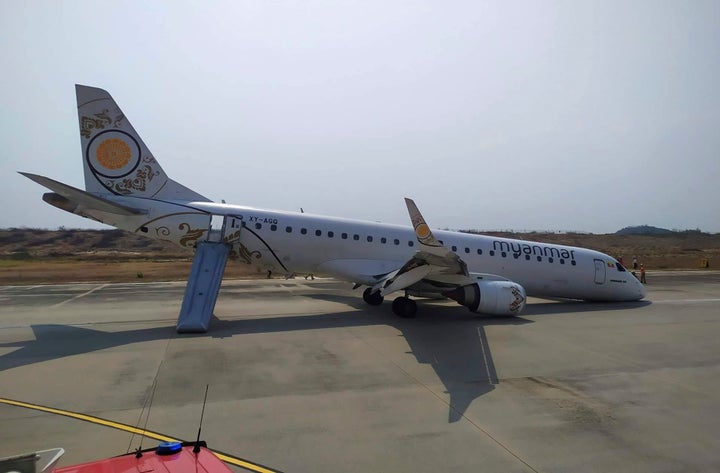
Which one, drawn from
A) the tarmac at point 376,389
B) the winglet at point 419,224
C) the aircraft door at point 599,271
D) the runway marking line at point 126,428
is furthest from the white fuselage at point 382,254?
the runway marking line at point 126,428

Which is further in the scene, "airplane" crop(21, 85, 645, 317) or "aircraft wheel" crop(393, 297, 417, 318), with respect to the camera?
"aircraft wheel" crop(393, 297, 417, 318)

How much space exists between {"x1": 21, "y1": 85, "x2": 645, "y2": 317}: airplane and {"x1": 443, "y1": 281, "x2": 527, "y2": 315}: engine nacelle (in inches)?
1.2

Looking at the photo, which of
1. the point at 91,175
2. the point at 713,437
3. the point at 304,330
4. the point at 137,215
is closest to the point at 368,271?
the point at 304,330

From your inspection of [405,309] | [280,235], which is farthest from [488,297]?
[280,235]

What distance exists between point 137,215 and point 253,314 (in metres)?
5.06

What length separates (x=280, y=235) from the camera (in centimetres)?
1564

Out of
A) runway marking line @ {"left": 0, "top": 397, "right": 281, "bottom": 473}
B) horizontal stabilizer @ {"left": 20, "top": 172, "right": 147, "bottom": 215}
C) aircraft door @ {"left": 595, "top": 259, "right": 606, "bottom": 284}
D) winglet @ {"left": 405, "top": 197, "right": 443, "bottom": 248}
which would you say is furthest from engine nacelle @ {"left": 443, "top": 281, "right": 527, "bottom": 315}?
horizontal stabilizer @ {"left": 20, "top": 172, "right": 147, "bottom": 215}

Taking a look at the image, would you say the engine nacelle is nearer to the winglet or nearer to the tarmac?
the tarmac

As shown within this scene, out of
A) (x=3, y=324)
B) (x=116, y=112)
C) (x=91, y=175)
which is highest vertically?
(x=116, y=112)

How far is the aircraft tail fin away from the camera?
14719 mm

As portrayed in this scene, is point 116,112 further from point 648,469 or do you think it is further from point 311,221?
point 648,469

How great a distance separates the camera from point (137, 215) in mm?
14820

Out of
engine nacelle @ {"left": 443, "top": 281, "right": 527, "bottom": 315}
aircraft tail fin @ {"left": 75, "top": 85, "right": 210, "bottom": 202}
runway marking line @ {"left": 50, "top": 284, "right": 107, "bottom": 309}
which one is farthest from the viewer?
runway marking line @ {"left": 50, "top": 284, "right": 107, "bottom": 309}

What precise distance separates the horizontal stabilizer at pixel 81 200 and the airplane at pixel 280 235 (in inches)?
1.2
